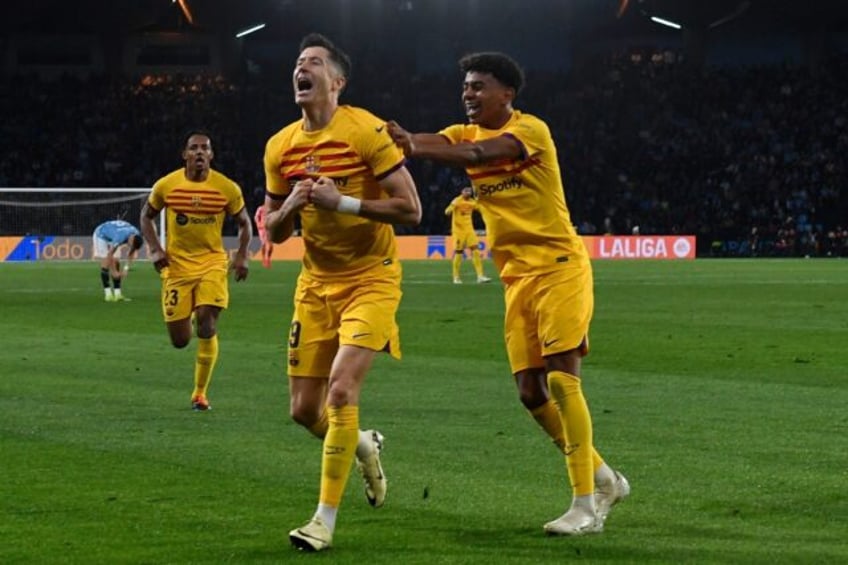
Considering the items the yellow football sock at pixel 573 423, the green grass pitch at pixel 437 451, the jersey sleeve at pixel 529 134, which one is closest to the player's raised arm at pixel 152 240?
the green grass pitch at pixel 437 451

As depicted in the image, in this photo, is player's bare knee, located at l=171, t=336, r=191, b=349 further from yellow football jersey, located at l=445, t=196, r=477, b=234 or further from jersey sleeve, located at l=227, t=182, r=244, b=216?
yellow football jersey, located at l=445, t=196, r=477, b=234

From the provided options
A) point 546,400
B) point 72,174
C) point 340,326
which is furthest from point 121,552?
point 72,174

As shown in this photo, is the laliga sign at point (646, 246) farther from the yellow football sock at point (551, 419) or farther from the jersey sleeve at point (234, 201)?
the yellow football sock at point (551, 419)

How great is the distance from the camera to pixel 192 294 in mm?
14859

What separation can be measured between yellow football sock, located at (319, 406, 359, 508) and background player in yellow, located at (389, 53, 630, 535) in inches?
40.9

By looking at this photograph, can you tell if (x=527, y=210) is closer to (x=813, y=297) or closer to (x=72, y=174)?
(x=813, y=297)

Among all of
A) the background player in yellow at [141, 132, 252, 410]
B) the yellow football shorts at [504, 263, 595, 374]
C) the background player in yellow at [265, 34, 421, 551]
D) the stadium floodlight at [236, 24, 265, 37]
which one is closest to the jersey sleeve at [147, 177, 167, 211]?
the background player in yellow at [141, 132, 252, 410]

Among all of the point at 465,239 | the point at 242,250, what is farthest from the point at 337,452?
the point at 465,239

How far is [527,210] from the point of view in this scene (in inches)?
332

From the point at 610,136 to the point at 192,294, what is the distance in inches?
2029

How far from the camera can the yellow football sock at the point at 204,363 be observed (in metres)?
13.9

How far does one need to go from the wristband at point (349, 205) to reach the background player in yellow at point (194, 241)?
6.63 metres

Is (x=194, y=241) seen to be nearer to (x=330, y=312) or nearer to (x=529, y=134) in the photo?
(x=330, y=312)

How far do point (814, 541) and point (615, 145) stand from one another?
5800cm
